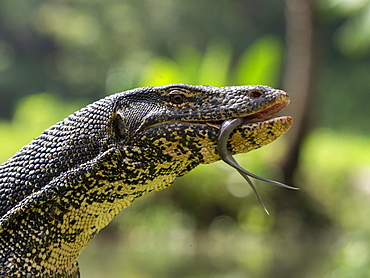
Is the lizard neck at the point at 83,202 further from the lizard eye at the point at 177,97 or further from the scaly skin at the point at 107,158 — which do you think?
the lizard eye at the point at 177,97

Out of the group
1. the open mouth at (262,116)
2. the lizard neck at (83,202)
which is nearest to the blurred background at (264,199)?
the lizard neck at (83,202)

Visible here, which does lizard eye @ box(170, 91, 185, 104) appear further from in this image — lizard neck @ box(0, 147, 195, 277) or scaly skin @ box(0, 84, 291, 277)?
lizard neck @ box(0, 147, 195, 277)

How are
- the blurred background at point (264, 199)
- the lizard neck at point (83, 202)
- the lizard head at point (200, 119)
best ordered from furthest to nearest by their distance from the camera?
the blurred background at point (264, 199)
the lizard neck at point (83, 202)
the lizard head at point (200, 119)

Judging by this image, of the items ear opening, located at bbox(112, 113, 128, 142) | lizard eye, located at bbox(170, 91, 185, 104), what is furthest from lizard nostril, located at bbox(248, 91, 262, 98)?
ear opening, located at bbox(112, 113, 128, 142)

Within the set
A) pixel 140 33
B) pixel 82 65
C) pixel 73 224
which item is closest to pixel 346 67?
pixel 140 33

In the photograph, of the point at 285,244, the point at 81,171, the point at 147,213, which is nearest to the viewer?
the point at 81,171

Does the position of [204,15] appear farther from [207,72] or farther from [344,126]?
[207,72]

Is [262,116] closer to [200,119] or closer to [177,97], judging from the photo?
[200,119]

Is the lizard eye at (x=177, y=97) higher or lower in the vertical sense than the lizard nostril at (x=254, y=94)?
lower
